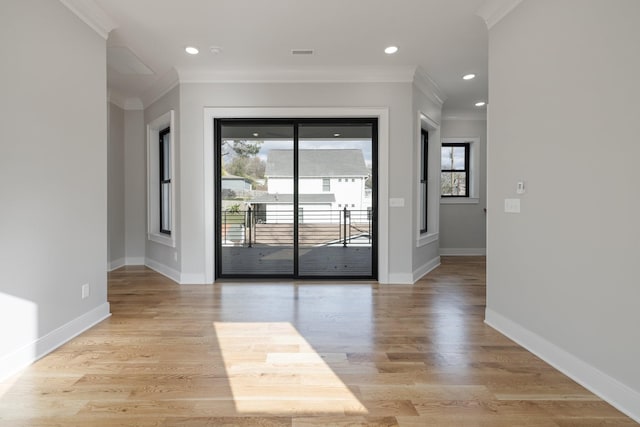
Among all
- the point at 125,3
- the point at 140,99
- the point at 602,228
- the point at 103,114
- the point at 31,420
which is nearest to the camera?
the point at 31,420

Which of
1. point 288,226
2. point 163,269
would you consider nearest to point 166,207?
point 163,269

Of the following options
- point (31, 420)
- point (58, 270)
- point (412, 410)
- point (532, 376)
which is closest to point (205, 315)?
point (58, 270)

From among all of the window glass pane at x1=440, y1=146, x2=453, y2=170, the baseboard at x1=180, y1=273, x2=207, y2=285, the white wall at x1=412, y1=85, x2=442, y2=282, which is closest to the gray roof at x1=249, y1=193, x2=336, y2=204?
the white wall at x1=412, y1=85, x2=442, y2=282

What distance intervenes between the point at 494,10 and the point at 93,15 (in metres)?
3.60

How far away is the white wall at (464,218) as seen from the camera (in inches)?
255

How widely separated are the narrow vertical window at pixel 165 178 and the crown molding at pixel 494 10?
15.1 ft

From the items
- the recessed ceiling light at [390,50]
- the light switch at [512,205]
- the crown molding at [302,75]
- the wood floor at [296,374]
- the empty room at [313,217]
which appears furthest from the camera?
the crown molding at [302,75]

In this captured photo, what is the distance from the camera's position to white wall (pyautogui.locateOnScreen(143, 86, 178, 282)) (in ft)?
14.1

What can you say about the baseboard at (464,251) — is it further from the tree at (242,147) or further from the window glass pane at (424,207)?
the tree at (242,147)

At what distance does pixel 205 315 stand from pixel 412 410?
7.15 ft

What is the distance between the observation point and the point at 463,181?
6.66 m

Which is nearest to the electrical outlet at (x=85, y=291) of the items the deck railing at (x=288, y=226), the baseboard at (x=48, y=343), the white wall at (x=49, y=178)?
the white wall at (x=49, y=178)

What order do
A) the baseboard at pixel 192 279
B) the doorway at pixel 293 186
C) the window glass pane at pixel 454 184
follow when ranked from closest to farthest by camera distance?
the baseboard at pixel 192 279, the doorway at pixel 293 186, the window glass pane at pixel 454 184

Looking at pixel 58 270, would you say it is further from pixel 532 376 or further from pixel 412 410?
pixel 532 376
